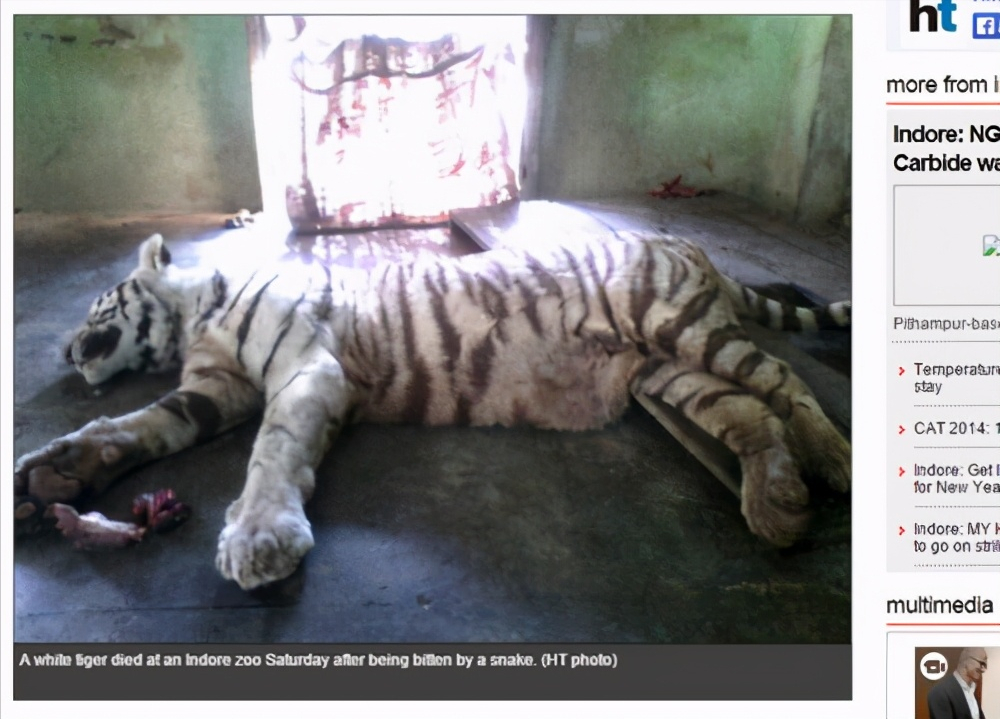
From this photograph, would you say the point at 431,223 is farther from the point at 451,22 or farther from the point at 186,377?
the point at 186,377

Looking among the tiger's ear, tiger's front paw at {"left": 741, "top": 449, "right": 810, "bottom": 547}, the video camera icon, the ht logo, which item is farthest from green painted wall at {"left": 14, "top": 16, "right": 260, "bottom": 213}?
the video camera icon

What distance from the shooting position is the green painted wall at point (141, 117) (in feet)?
3.81

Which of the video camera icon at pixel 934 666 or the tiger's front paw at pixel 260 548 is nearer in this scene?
the tiger's front paw at pixel 260 548

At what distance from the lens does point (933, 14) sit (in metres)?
1.17

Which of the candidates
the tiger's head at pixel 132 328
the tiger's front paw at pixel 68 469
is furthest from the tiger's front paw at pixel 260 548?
the tiger's head at pixel 132 328

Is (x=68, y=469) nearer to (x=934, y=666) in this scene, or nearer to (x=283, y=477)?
(x=283, y=477)

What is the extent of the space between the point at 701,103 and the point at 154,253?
811 millimetres

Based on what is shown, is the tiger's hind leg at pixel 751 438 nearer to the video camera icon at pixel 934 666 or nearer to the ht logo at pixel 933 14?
the video camera icon at pixel 934 666

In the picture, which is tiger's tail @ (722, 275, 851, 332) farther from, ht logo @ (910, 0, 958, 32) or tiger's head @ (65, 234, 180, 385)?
tiger's head @ (65, 234, 180, 385)

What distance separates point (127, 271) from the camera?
46.6 inches

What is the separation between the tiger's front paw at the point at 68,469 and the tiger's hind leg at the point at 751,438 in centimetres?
73

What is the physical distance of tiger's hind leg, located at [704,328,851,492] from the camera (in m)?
1.16

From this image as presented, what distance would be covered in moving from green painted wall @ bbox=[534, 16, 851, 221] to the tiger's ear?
0.55 meters

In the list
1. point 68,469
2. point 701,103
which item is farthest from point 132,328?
point 701,103
